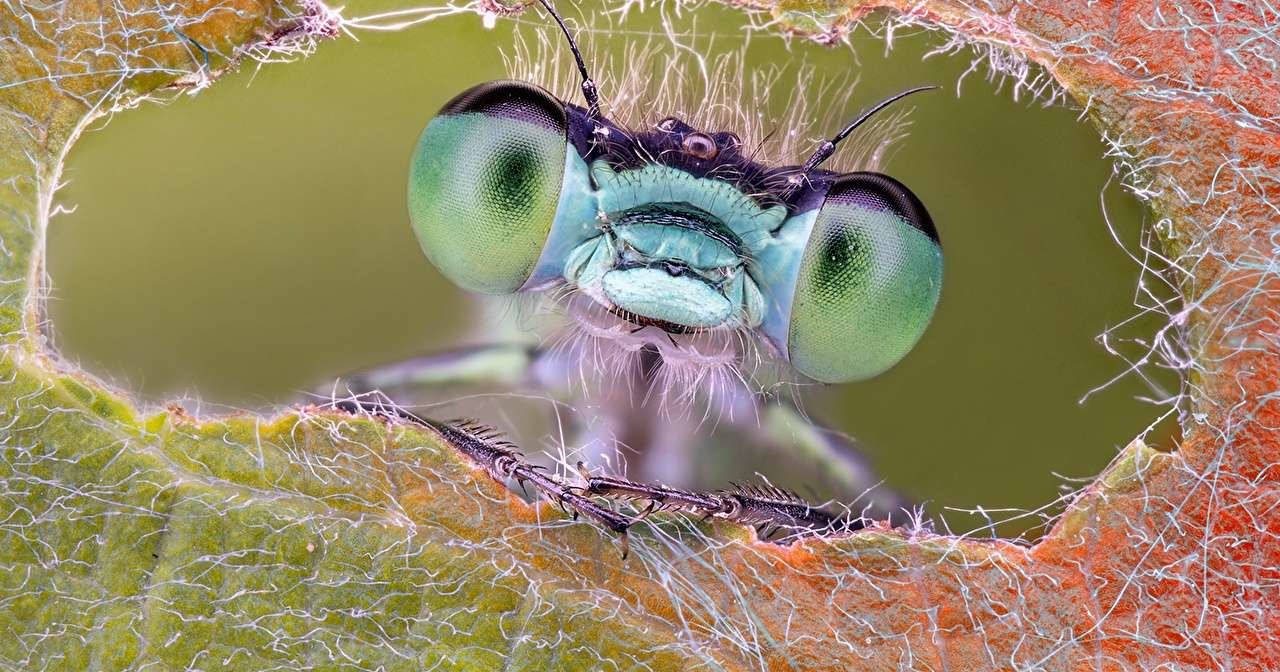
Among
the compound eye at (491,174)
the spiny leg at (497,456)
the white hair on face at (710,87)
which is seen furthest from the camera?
the white hair on face at (710,87)

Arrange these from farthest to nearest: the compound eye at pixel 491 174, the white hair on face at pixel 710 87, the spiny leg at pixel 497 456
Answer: the white hair on face at pixel 710 87 → the spiny leg at pixel 497 456 → the compound eye at pixel 491 174

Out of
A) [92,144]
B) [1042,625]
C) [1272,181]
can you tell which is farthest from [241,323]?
[1272,181]

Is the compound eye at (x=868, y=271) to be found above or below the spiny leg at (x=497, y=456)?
above

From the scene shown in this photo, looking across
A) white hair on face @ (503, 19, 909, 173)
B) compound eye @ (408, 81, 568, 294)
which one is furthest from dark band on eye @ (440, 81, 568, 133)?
white hair on face @ (503, 19, 909, 173)

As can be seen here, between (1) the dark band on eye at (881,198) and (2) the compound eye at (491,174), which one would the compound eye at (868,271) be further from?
(2) the compound eye at (491,174)

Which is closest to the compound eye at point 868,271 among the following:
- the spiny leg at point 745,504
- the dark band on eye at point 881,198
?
the dark band on eye at point 881,198

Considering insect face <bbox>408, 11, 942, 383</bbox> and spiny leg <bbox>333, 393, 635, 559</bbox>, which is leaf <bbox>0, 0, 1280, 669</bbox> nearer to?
spiny leg <bbox>333, 393, 635, 559</bbox>

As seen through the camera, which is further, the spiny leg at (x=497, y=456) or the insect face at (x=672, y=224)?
the spiny leg at (x=497, y=456)
